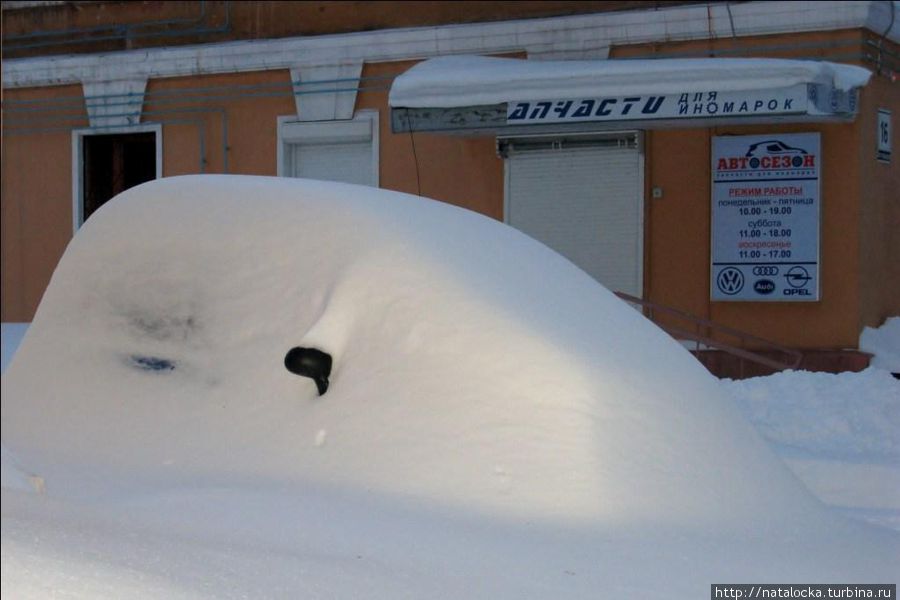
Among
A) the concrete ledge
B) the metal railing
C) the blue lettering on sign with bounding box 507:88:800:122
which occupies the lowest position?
the concrete ledge

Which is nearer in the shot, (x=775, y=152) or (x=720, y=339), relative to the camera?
(x=775, y=152)

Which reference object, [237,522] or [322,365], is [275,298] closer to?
[322,365]

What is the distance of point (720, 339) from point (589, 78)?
2.92 m

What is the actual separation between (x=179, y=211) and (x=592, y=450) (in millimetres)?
2118

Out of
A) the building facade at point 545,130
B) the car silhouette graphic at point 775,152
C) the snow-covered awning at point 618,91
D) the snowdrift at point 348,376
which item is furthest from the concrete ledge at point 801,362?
the snowdrift at point 348,376

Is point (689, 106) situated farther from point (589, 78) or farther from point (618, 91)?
point (589, 78)

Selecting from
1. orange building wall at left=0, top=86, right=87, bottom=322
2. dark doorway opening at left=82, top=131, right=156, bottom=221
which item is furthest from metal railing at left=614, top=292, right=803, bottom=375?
orange building wall at left=0, top=86, right=87, bottom=322

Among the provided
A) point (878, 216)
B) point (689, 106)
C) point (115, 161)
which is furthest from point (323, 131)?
point (878, 216)

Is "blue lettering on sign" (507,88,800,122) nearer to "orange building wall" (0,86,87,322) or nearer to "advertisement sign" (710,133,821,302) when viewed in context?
"advertisement sign" (710,133,821,302)

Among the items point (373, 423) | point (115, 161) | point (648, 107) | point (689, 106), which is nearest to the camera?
point (373, 423)

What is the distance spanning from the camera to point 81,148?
1424 cm

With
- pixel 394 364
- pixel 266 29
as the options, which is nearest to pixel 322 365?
pixel 394 364

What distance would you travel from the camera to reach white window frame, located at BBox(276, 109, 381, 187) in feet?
46.3

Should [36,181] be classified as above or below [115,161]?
below
